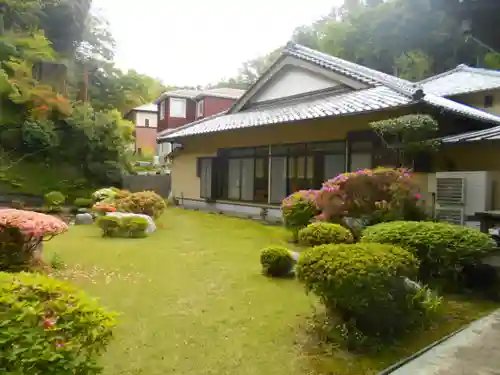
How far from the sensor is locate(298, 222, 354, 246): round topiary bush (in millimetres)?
7992

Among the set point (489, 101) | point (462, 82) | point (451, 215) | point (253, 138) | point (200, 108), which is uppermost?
point (200, 108)

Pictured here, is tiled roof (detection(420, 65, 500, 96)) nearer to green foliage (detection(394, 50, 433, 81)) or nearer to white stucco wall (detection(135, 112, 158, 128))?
green foliage (detection(394, 50, 433, 81))

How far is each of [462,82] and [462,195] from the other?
1058 centimetres

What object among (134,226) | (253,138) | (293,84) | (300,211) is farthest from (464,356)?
(293,84)

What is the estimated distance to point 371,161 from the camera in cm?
1081

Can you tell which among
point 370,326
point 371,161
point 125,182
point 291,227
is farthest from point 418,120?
point 125,182

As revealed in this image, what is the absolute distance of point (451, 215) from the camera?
26.9ft

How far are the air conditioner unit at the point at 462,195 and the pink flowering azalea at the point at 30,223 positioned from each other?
684cm

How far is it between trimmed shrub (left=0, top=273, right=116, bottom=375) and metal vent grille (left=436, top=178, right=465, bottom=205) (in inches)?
292

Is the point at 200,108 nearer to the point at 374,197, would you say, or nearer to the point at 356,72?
the point at 356,72

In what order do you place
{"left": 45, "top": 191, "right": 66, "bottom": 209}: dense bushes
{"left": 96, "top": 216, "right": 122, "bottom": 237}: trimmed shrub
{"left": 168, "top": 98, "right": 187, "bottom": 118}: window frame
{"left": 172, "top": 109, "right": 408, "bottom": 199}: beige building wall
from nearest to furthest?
{"left": 96, "top": 216, "right": 122, "bottom": 237}: trimmed shrub < {"left": 172, "top": 109, "right": 408, "bottom": 199}: beige building wall < {"left": 45, "top": 191, "right": 66, "bottom": 209}: dense bushes < {"left": 168, "top": 98, "right": 187, "bottom": 118}: window frame

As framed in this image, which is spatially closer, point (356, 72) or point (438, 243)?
point (438, 243)

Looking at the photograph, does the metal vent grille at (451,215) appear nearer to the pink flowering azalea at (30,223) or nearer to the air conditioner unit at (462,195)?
the air conditioner unit at (462,195)

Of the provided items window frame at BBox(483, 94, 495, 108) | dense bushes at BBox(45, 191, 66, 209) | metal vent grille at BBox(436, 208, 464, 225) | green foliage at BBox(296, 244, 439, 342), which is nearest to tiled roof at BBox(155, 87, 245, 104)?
dense bushes at BBox(45, 191, 66, 209)
